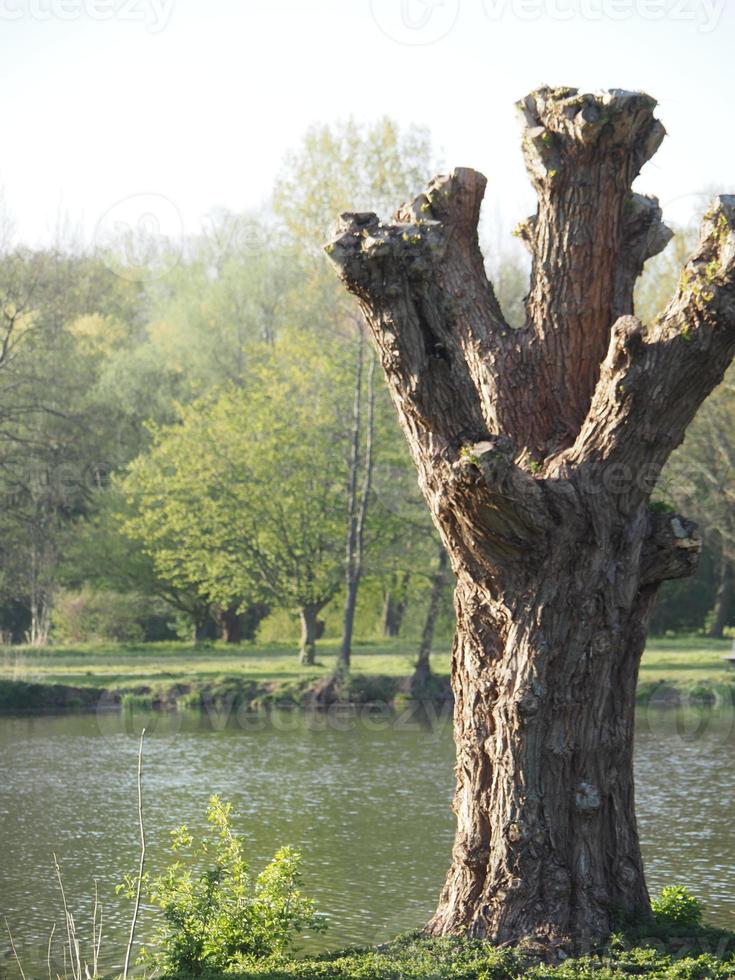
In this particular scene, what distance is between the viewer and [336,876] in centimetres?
1227

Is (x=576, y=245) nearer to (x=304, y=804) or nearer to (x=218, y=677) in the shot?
(x=304, y=804)

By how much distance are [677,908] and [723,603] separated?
34.4 metres

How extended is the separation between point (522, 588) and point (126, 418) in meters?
32.8

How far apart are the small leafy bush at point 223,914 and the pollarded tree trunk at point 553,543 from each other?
1.03 meters

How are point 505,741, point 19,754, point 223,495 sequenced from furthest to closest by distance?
1. point 223,495
2. point 19,754
3. point 505,741

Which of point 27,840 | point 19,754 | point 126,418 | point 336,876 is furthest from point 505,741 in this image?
point 126,418

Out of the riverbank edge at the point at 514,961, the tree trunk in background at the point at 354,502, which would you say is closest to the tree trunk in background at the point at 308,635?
the tree trunk in background at the point at 354,502

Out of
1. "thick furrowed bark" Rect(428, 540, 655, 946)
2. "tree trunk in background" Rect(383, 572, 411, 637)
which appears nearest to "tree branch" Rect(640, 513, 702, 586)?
"thick furrowed bark" Rect(428, 540, 655, 946)

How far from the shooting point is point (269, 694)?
26547 millimetres

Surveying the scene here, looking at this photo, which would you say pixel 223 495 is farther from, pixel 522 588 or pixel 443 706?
pixel 522 588

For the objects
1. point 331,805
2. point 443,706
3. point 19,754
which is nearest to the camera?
point 331,805

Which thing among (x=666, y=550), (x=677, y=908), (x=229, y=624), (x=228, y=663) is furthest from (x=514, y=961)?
(x=229, y=624)

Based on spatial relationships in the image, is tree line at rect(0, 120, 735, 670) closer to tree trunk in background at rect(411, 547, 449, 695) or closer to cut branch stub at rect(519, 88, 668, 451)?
tree trunk in background at rect(411, 547, 449, 695)

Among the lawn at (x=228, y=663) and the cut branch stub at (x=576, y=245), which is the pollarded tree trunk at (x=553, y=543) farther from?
the lawn at (x=228, y=663)
